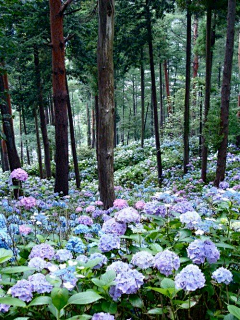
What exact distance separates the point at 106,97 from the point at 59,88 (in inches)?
143

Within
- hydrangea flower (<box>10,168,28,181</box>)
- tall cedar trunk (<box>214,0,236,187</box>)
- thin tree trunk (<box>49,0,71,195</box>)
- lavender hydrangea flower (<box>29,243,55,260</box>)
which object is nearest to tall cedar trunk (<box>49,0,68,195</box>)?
thin tree trunk (<box>49,0,71,195</box>)

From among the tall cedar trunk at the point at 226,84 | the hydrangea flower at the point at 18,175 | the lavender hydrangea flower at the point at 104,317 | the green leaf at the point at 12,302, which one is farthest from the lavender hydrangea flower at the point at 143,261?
the tall cedar trunk at the point at 226,84

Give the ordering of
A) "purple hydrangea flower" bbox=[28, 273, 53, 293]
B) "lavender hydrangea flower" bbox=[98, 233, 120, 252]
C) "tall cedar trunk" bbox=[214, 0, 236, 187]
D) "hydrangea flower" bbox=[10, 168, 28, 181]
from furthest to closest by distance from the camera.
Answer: "tall cedar trunk" bbox=[214, 0, 236, 187], "hydrangea flower" bbox=[10, 168, 28, 181], "lavender hydrangea flower" bbox=[98, 233, 120, 252], "purple hydrangea flower" bbox=[28, 273, 53, 293]

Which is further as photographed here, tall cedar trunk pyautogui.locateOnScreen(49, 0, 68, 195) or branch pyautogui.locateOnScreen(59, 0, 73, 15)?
tall cedar trunk pyautogui.locateOnScreen(49, 0, 68, 195)

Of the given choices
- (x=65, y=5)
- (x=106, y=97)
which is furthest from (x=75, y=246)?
(x=65, y=5)

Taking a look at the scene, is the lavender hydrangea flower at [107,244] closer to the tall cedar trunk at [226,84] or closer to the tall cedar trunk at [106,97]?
the tall cedar trunk at [106,97]

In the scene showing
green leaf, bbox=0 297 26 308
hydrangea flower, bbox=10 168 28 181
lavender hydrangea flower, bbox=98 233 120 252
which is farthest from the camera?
hydrangea flower, bbox=10 168 28 181

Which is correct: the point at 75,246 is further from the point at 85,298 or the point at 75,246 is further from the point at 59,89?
the point at 59,89

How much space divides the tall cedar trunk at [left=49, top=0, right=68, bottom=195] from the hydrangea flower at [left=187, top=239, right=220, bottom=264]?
7317mm

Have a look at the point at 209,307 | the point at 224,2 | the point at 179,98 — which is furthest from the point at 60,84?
the point at 179,98

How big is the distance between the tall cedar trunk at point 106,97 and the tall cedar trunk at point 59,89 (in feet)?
11.5

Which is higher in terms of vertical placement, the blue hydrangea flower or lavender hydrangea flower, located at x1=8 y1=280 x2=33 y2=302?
lavender hydrangea flower, located at x1=8 y1=280 x2=33 y2=302

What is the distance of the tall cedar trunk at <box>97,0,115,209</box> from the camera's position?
4.63 meters

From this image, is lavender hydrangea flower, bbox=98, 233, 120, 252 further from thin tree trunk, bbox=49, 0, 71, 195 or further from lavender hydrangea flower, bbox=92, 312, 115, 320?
thin tree trunk, bbox=49, 0, 71, 195
